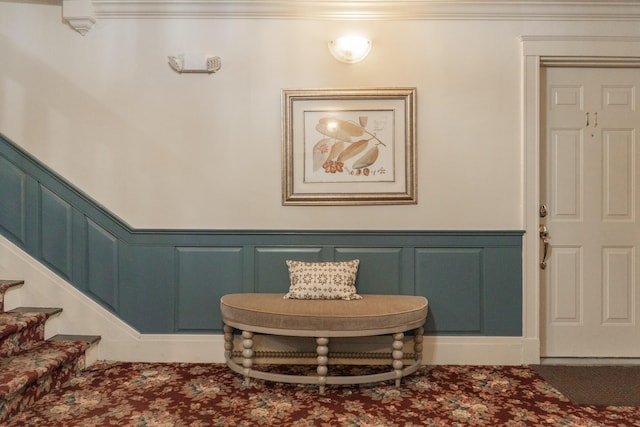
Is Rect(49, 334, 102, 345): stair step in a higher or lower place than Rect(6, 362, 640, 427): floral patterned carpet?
higher

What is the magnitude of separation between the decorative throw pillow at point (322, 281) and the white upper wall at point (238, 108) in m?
0.32

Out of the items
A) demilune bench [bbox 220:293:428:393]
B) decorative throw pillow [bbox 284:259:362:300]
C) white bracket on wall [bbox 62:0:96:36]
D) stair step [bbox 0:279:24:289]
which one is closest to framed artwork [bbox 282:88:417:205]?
decorative throw pillow [bbox 284:259:362:300]

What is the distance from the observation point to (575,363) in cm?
305

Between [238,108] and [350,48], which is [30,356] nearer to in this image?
[238,108]

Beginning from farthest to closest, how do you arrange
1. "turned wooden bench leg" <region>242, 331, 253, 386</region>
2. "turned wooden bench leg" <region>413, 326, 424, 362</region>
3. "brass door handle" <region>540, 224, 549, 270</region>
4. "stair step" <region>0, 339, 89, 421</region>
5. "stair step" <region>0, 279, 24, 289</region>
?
"brass door handle" <region>540, 224, 549, 270</region>, "stair step" <region>0, 279, 24, 289</region>, "turned wooden bench leg" <region>413, 326, 424, 362</region>, "turned wooden bench leg" <region>242, 331, 253, 386</region>, "stair step" <region>0, 339, 89, 421</region>

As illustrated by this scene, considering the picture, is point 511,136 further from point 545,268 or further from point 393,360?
point 393,360

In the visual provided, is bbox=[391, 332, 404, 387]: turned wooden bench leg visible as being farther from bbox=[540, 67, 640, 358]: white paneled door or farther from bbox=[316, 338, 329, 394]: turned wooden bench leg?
bbox=[540, 67, 640, 358]: white paneled door

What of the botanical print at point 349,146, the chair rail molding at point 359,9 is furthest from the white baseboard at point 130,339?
the chair rail molding at point 359,9

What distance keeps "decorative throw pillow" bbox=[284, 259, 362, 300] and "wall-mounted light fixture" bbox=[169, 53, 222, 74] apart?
151 cm

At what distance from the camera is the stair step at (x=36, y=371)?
2.14 meters

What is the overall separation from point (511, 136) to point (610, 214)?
95cm

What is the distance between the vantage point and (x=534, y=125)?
118 inches

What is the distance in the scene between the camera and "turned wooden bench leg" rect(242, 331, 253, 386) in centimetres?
255

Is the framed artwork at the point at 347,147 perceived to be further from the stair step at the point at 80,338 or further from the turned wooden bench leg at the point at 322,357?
the stair step at the point at 80,338
